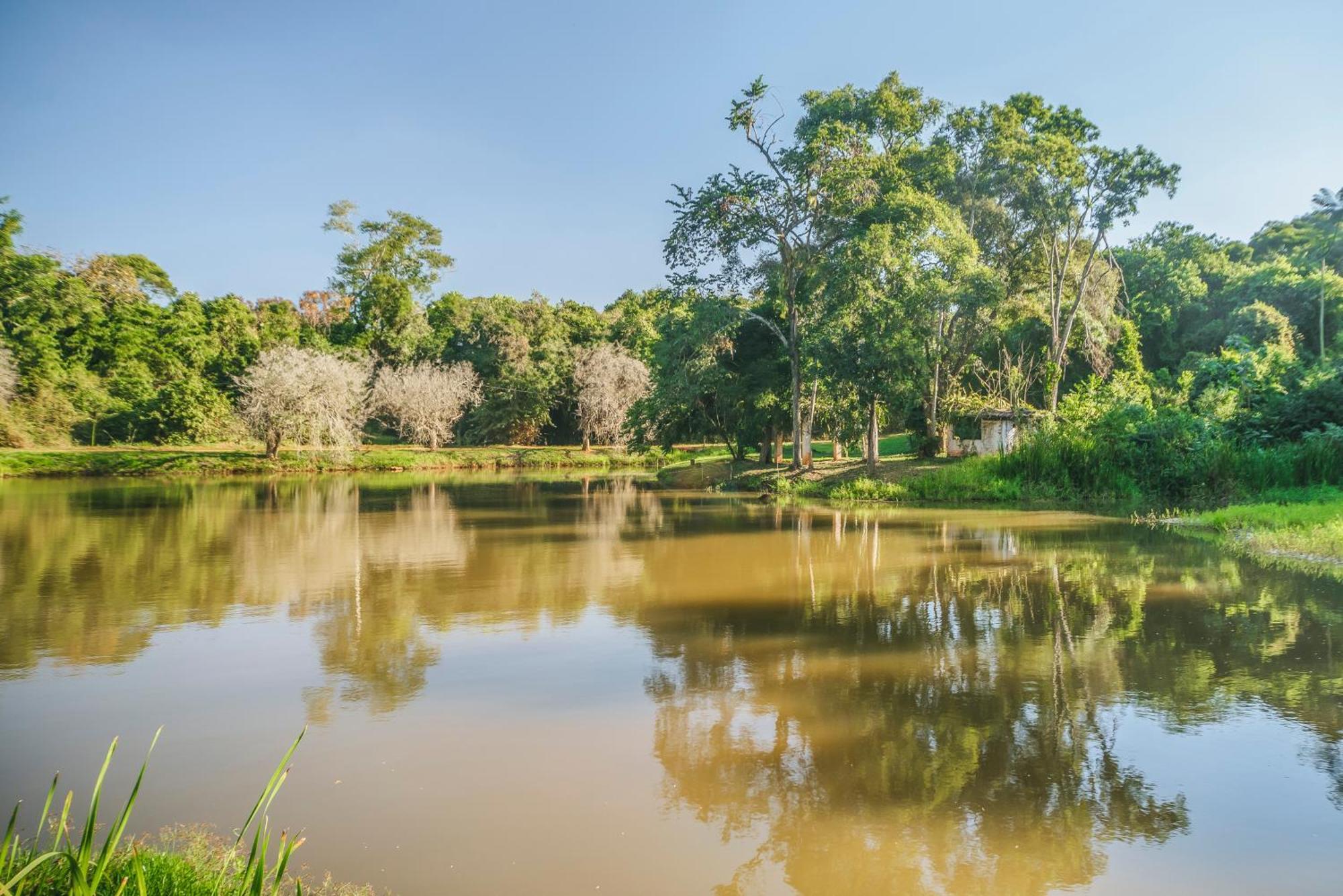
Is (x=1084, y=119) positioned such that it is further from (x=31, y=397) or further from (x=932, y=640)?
(x=31, y=397)

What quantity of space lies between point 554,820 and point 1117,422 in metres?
21.3

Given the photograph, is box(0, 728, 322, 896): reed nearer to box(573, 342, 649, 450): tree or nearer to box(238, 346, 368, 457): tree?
box(238, 346, 368, 457): tree

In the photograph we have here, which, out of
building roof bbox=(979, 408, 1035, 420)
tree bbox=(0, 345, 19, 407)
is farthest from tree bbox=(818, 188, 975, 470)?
tree bbox=(0, 345, 19, 407)

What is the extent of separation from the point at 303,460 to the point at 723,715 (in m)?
43.5

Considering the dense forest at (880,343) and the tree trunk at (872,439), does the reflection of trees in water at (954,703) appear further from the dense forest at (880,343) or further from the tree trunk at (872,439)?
the tree trunk at (872,439)

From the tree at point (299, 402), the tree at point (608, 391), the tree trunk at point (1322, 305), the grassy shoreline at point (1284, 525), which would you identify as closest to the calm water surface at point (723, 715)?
the grassy shoreline at point (1284, 525)

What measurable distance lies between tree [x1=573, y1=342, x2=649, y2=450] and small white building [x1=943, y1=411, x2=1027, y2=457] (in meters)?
25.6

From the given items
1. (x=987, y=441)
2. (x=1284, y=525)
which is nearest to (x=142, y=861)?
(x=1284, y=525)

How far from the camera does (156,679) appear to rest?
7.12m

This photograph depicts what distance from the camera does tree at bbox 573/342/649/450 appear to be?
2258 inches

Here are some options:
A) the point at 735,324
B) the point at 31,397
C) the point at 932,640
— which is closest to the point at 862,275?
the point at 735,324

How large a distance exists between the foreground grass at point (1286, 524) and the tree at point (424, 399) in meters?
Answer: 46.2

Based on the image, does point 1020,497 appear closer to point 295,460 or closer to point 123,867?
point 123,867

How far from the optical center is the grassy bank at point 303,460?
39094 millimetres
